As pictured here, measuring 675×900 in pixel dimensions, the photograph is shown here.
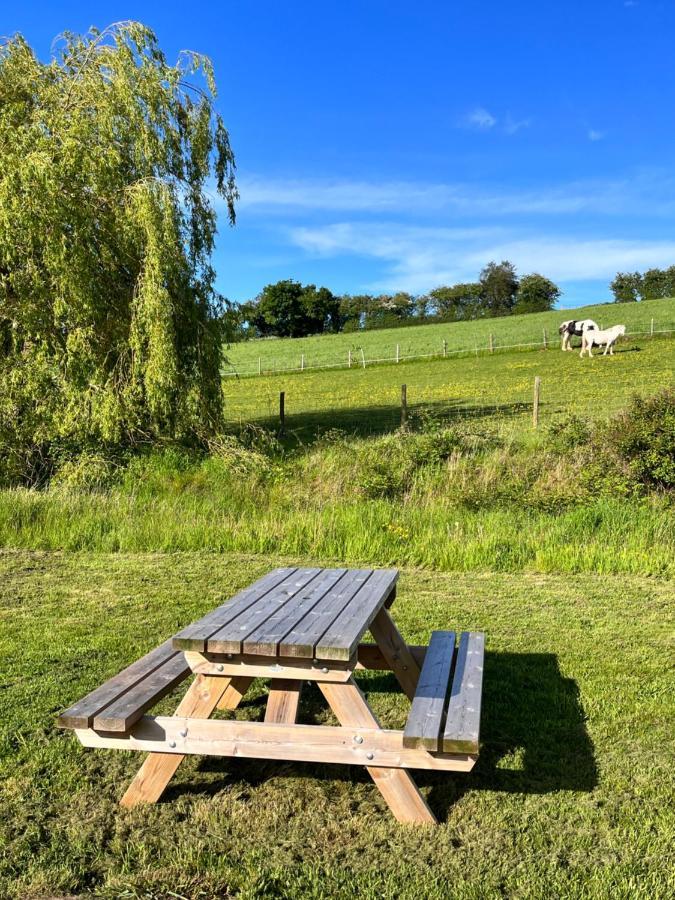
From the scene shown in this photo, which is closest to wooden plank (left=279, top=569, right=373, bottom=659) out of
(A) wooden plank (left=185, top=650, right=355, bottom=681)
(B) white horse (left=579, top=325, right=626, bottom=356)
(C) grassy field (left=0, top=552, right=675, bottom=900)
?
(A) wooden plank (left=185, top=650, right=355, bottom=681)

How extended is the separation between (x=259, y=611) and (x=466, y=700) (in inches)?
41.1

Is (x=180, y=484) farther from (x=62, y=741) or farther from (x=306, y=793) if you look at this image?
(x=306, y=793)

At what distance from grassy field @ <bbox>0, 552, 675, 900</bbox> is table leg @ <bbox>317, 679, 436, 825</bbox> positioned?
8cm

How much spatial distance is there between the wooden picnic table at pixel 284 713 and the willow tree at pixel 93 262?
9.42 meters

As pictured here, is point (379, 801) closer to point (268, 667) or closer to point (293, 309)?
point (268, 667)

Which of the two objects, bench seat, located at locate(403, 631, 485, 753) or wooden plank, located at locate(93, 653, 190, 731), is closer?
bench seat, located at locate(403, 631, 485, 753)

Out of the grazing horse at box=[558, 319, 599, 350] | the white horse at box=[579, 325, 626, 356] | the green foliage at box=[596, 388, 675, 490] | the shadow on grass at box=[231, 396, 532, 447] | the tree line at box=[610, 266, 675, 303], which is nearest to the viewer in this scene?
the green foliage at box=[596, 388, 675, 490]

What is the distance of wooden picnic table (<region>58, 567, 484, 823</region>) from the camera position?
3191 mm

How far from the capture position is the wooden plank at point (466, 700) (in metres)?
3.06

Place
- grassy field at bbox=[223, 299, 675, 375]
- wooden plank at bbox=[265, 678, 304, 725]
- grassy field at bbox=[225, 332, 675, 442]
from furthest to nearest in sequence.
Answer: grassy field at bbox=[223, 299, 675, 375] → grassy field at bbox=[225, 332, 675, 442] → wooden plank at bbox=[265, 678, 304, 725]

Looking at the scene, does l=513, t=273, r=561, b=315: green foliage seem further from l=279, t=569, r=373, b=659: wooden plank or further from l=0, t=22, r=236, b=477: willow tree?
l=279, t=569, r=373, b=659: wooden plank

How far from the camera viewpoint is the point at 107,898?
2926 mm

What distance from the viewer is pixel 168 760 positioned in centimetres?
349

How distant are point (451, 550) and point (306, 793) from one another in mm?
4625
